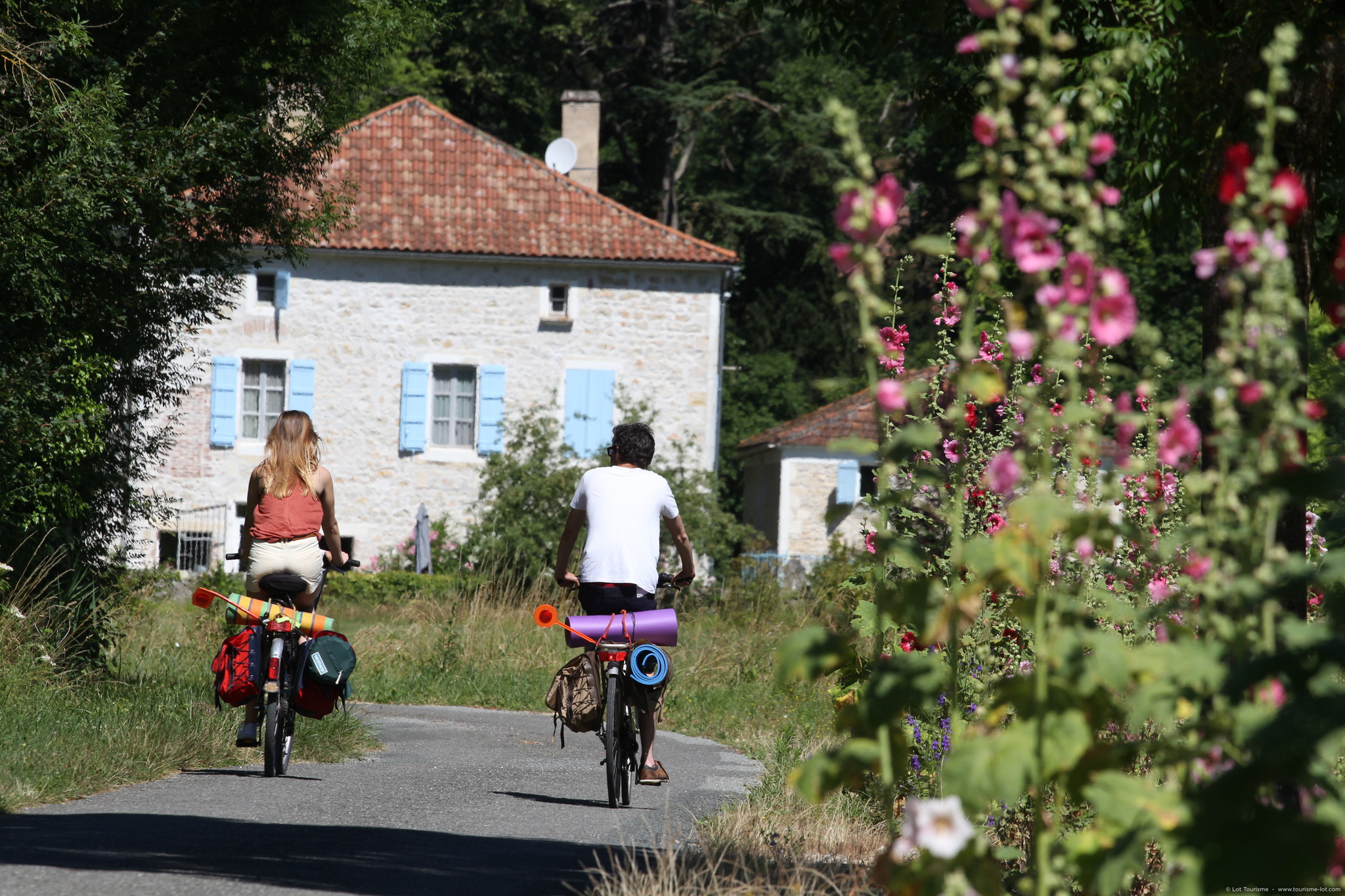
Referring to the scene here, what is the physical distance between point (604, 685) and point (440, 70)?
32.9 metres

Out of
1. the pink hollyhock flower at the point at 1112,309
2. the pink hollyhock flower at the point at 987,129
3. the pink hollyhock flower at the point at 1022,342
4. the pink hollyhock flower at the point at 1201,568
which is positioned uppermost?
the pink hollyhock flower at the point at 987,129

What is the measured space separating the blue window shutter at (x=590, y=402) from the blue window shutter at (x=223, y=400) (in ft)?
19.5

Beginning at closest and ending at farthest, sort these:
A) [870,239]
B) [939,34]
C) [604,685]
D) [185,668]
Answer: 1. [870,239]
2. [604,685]
3. [939,34]
4. [185,668]

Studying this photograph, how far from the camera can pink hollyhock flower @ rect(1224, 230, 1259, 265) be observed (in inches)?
93.0

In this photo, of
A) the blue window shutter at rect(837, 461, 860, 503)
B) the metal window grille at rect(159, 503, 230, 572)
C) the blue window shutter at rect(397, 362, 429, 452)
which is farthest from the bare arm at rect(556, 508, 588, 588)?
the blue window shutter at rect(837, 461, 860, 503)

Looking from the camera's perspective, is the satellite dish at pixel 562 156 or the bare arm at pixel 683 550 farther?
the satellite dish at pixel 562 156

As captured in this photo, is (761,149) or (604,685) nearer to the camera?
(604,685)

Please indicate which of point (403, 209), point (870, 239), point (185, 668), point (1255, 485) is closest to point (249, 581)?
point (185, 668)

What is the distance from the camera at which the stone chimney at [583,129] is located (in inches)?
1177

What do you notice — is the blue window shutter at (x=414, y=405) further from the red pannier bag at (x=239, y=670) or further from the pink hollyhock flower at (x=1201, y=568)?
the pink hollyhock flower at (x=1201, y=568)

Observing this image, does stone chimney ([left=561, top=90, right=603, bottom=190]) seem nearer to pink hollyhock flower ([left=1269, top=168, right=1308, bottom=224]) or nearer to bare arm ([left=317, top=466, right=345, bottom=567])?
bare arm ([left=317, top=466, right=345, bottom=567])

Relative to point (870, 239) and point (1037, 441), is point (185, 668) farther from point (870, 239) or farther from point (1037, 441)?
point (870, 239)

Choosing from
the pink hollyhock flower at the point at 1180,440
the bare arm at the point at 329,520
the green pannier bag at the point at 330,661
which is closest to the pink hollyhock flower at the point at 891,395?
the pink hollyhock flower at the point at 1180,440

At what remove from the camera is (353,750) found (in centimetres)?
851
